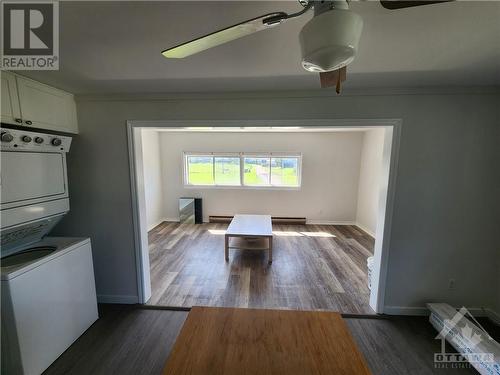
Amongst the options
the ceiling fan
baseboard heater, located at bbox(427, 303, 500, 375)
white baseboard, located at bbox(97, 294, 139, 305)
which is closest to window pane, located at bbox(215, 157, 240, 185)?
white baseboard, located at bbox(97, 294, 139, 305)

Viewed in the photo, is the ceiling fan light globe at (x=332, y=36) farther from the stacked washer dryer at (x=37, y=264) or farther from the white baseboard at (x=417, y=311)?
the white baseboard at (x=417, y=311)

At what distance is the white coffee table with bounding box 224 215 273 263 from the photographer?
10.7 feet

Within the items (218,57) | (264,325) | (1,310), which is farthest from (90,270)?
(218,57)

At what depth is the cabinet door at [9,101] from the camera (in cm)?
146

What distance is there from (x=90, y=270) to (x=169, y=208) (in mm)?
3459

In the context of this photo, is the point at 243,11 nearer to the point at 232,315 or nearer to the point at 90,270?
the point at 232,315

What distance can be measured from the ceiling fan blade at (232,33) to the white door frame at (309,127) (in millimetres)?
1159

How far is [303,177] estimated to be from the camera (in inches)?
203

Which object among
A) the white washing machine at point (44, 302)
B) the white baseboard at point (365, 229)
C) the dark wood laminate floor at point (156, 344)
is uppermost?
the white washing machine at point (44, 302)

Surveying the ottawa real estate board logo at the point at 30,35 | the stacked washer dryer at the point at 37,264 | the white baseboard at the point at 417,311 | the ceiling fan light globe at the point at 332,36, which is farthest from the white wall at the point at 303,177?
the ceiling fan light globe at the point at 332,36

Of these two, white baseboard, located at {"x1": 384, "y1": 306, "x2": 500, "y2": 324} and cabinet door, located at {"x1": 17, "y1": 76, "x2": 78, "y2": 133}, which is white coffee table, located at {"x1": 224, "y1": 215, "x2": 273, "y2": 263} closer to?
white baseboard, located at {"x1": 384, "y1": 306, "x2": 500, "y2": 324}

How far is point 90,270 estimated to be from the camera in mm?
1972

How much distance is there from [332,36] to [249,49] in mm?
695
